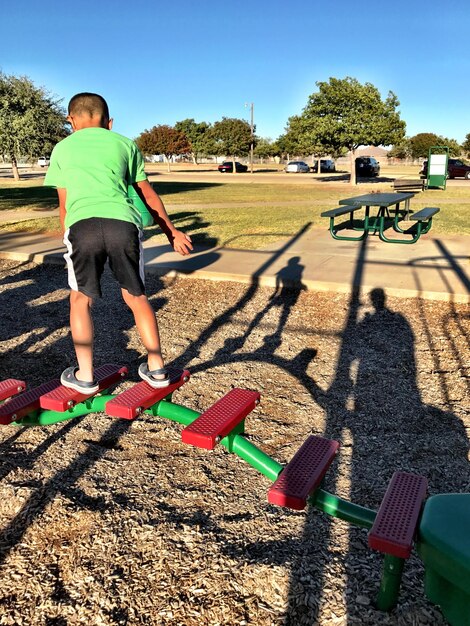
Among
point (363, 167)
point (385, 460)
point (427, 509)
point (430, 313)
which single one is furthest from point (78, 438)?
point (363, 167)

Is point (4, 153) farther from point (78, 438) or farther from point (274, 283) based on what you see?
point (78, 438)

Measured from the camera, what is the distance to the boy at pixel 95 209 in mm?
2299

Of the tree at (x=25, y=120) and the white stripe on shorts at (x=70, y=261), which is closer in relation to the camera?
the white stripe on shorts at (x=70, y=261)

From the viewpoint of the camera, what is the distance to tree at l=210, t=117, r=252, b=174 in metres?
56.3

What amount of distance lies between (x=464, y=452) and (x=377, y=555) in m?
1.07

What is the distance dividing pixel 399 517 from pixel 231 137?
58235mm

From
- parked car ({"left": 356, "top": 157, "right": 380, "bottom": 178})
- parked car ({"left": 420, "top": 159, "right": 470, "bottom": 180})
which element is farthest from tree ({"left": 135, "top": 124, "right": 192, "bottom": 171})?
parked car ({"left": 420, "top": 159, "right": 470, "bottom": 180})

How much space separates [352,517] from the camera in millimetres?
1876

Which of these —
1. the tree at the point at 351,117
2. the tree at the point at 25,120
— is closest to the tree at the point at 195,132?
the tree at the point at 25,120

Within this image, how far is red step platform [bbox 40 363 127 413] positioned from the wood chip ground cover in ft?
1.57

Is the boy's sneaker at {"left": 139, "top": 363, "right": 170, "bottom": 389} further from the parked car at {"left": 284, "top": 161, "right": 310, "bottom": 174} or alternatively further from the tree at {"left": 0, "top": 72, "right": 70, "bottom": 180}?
the parked car at {"left": 284, "top": 161, "right": 310, "bottom": 174}

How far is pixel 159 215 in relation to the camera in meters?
2.62

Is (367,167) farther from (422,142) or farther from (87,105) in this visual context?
(422,142)

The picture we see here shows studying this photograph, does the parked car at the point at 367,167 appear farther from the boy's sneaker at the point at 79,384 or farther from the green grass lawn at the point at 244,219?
the boy's sneaker at the point at 79,384
